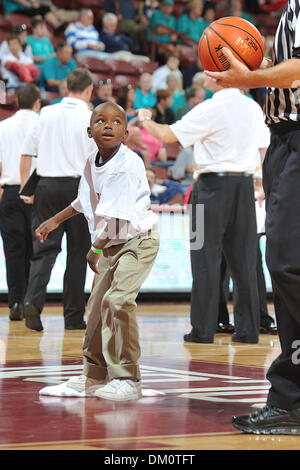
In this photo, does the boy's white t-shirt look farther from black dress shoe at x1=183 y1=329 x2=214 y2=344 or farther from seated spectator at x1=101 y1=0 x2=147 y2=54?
seated spectator at x1=101 y1=0 x2=147 y2=54

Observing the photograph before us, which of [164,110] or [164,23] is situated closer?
[164,110]

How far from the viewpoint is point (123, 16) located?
17688 millimetres

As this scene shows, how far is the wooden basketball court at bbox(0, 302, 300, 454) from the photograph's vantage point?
3545 mm

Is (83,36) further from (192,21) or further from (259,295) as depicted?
(259,295)

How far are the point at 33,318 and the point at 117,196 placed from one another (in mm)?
3779

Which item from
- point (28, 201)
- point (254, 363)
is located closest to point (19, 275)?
point (28, 201)

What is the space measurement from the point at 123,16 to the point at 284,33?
46.6ft

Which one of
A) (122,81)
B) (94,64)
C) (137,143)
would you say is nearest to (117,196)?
(137,143)

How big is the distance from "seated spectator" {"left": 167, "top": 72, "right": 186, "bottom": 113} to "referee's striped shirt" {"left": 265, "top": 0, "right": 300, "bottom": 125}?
489 inches

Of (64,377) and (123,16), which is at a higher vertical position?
(123,16)

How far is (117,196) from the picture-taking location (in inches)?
187

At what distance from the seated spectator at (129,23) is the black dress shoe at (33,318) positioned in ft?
33.1

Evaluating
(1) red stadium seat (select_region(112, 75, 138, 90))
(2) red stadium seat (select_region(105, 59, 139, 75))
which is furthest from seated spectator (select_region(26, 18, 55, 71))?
(1) red stadium seat (select_region(112, 75, 138, 90))
